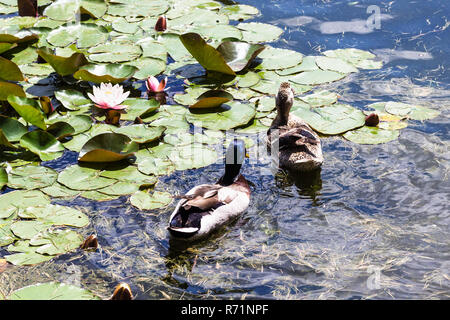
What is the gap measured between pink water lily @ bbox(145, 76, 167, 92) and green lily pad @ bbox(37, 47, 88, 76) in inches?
36.3

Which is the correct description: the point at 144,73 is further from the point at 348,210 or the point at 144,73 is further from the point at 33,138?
the point at 348,210

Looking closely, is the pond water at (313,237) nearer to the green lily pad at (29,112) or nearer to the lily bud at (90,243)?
the lily bud at (90,243)

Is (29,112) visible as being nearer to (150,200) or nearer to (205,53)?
(150,200)

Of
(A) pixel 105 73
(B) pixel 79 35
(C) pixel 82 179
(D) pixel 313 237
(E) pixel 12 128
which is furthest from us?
(B) pixel 79 35

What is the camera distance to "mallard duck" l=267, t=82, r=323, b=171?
18.8 ft

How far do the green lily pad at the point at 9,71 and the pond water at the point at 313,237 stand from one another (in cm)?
146

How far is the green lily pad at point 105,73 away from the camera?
6898mm

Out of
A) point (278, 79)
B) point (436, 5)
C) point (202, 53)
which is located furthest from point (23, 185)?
point (436, 5)

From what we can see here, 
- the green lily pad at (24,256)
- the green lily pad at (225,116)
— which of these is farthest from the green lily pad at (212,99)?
the green lily pad at (24,256)

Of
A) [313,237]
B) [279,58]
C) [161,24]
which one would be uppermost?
[161,24]

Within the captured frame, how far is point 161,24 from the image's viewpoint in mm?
8500

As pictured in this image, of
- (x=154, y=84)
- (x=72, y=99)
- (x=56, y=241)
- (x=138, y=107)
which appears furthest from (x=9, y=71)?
(x=56, y=241)

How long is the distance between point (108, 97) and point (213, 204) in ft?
7.46

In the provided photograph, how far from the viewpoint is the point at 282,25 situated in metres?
8.92
